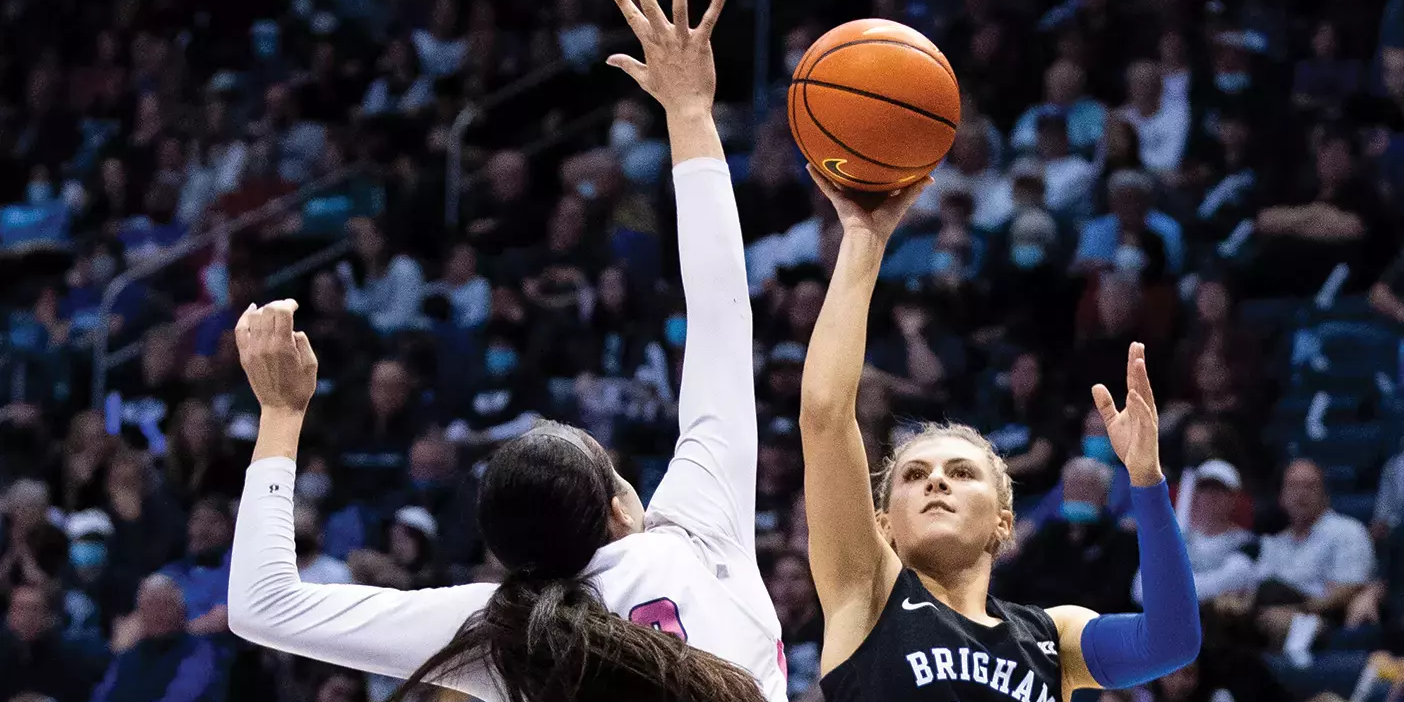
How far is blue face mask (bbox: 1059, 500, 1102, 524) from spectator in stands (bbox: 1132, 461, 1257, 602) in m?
0.32

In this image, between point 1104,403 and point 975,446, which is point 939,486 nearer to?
point 975,446

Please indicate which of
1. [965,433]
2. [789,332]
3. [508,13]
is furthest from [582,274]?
[965,433]

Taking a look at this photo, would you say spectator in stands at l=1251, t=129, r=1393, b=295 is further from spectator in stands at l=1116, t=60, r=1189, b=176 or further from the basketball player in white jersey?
the basketball player in white jersey

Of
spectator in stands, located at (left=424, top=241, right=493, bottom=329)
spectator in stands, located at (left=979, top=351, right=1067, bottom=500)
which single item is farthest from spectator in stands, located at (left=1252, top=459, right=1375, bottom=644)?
spectator in stands, located at (left=424, top=241, right=493, bottom=329)

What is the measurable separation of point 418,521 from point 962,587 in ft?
14.5

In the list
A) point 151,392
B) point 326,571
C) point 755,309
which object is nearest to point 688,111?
point 326,571

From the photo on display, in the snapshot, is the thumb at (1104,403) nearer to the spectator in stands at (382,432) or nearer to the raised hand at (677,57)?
the raised hand at (677,57)

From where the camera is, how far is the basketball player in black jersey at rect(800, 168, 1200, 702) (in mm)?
2598

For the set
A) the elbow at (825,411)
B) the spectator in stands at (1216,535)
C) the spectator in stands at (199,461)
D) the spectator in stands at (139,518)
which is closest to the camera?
the elbow at (825,411)

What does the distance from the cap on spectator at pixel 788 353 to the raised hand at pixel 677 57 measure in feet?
16.2

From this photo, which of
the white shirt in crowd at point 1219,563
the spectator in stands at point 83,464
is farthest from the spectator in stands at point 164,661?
the white shirt in crowd at point 1219,563

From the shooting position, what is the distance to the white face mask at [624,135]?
355 inches

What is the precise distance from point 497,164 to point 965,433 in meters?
6.66

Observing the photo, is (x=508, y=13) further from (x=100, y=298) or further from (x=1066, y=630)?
(x=1066, y=630)
